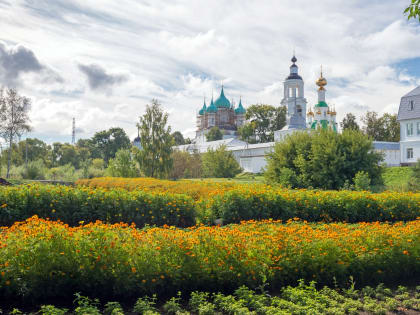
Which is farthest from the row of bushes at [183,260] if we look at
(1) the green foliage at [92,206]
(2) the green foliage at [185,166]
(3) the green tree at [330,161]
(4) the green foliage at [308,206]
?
(2) the green foliage at [185,166]

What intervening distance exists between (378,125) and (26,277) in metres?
54.8

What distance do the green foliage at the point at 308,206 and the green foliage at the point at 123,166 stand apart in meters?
14.1

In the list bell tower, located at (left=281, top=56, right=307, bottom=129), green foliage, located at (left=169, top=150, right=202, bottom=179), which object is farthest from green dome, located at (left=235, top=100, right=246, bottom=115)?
green foliage, located at (left=169, top=150, right=202, bottom=179)

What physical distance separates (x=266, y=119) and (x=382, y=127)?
18941 mm

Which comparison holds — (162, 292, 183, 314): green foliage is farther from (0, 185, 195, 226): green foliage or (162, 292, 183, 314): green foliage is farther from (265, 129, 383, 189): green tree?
(265, 129, 383, 189): green tree

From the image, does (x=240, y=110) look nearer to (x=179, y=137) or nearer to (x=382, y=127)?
(x=179, y=137)

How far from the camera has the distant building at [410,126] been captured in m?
32.8

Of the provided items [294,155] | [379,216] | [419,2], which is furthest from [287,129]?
[419,2]

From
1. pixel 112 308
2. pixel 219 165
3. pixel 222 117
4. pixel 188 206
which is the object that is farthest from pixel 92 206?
pixel 222 117

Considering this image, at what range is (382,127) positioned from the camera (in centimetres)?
5281

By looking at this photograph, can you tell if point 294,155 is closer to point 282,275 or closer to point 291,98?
point 282,275

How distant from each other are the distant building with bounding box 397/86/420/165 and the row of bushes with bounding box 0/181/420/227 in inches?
950

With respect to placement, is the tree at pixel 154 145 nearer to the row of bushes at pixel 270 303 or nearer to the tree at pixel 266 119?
the row of bushes at pixel 270 303

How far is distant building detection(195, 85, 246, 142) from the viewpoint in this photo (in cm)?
8050
